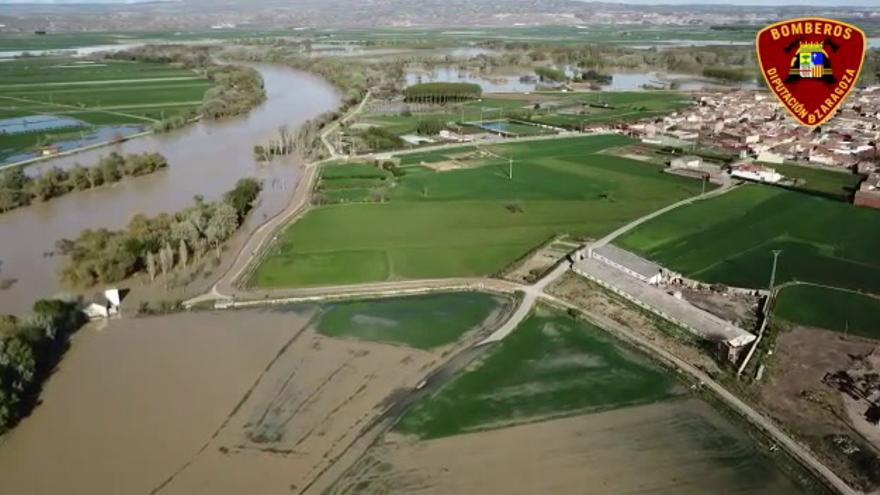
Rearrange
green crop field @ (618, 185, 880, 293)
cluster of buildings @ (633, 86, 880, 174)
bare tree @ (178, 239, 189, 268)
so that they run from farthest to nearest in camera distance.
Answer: cluster of buildings @ (633, 86, 880, 174)
bare tree @ (178, 239, 189, 268)
green crop field @ (618, 185, 880, 293)

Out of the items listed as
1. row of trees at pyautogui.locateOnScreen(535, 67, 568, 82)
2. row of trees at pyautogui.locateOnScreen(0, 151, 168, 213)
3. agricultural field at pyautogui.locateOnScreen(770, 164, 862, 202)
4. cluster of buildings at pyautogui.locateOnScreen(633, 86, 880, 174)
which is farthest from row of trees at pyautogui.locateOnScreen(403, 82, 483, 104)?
agricultural field at pyautogui.locateOnScreen(770, 164, 862, 202)

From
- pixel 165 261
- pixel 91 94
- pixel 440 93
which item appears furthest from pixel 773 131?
pixel 91 94

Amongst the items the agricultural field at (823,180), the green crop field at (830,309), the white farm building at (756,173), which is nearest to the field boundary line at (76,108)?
the white farm building at (756,173)

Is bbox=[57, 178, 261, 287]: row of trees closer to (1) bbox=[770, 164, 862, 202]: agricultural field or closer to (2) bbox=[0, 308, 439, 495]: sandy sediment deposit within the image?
(2) bbox=[0, 308, 439, 495]: sandy sediment deposit

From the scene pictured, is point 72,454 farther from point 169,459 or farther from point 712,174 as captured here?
point 712,174

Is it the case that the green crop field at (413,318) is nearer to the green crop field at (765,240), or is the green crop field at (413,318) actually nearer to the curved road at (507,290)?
the curved road at (507,290)

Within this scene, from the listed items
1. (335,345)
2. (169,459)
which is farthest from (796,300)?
(169,459)

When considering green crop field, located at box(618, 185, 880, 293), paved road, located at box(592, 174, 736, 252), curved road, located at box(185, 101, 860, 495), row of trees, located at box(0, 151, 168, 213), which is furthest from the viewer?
row of trees, located at box(0, 151, 168, 213)
